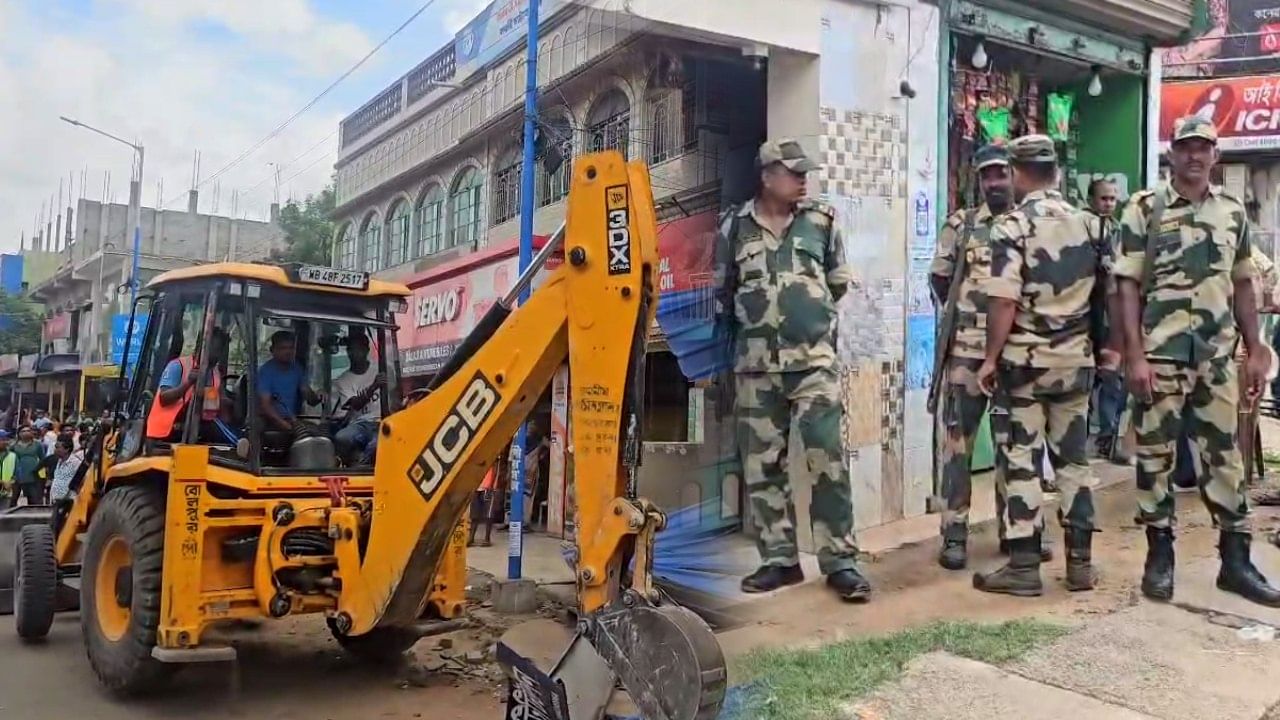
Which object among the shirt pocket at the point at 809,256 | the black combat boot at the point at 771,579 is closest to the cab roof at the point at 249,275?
the shirt pocket at the point at 809,256

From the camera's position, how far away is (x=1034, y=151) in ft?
12.7

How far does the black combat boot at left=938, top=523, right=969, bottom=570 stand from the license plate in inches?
124

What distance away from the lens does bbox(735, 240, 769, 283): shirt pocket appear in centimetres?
370

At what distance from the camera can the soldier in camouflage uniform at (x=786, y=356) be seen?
145 inches

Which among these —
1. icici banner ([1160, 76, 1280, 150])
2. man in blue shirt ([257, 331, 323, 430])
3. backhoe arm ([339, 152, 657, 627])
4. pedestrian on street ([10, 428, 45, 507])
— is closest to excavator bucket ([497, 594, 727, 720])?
backhoe arm ([339, 152, 657, 627])

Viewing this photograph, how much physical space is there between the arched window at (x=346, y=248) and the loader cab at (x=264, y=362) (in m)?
14.1

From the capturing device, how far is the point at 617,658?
9.25 ft

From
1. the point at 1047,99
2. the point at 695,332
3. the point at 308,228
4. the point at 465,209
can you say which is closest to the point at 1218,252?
the point at 695,332

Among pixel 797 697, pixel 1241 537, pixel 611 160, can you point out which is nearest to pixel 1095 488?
pixel 1241 537

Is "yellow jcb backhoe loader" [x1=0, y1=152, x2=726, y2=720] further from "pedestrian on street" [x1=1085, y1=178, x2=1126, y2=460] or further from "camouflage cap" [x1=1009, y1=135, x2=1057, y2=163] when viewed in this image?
"pedestrian on street" [x1=1085, y1=178, x2=1126, y2=460]

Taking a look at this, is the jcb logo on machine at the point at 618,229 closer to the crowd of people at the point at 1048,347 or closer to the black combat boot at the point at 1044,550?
the crowd of people at the point at 1048,347

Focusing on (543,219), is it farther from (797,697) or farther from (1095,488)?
(797,697)

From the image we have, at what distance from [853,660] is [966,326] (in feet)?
5.93

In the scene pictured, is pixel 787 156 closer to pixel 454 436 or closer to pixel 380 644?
pixel 454 436
